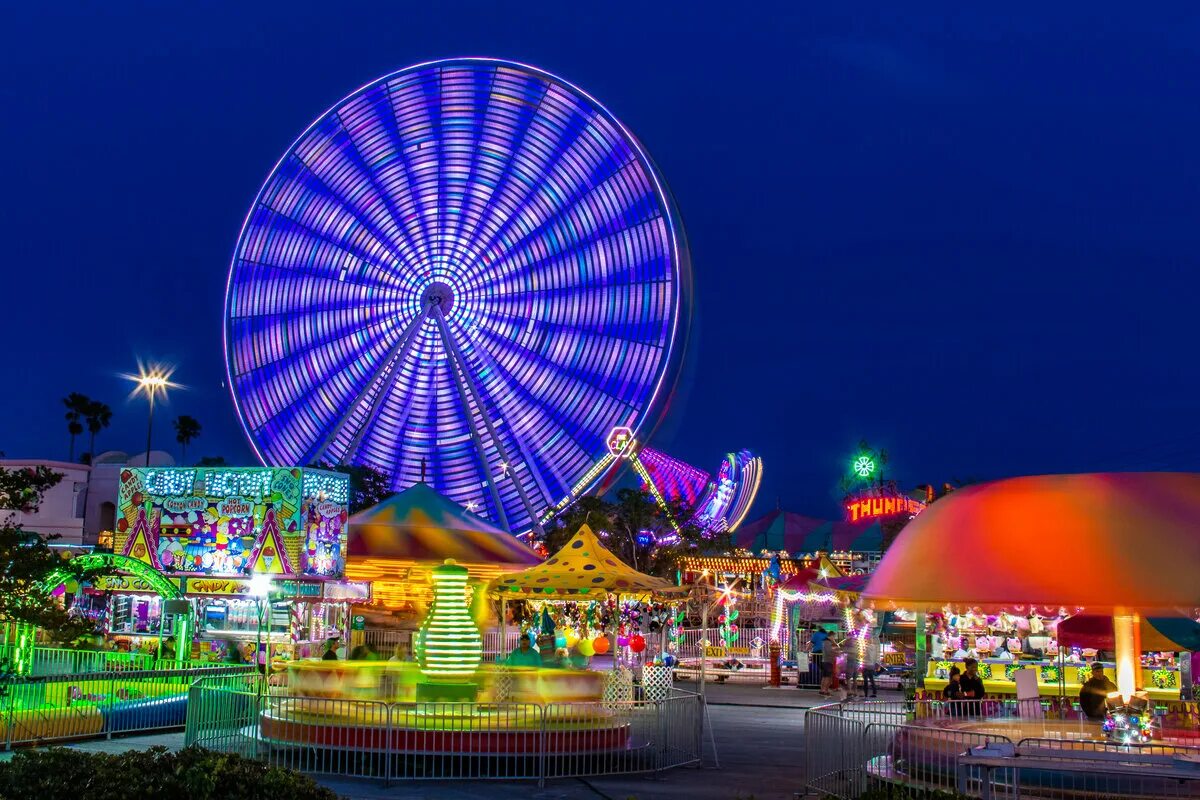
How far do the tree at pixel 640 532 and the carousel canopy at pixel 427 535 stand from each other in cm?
804

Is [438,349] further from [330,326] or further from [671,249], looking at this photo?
[671,249]

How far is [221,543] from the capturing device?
28.5 metres

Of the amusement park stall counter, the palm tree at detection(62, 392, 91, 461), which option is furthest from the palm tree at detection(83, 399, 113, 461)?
the amusement park stall counter

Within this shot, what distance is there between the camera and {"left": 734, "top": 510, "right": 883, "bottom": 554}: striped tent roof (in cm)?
8006

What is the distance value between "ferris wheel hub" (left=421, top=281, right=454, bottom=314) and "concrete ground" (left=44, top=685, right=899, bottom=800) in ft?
85.6

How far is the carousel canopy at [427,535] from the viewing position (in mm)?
35219

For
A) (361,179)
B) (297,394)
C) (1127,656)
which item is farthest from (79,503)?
(1127,656)

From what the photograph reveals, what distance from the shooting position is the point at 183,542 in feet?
93.8

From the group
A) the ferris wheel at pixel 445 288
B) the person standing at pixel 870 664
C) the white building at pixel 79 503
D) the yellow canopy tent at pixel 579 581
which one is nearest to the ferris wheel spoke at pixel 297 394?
the ferris wheel at pixel 445 288

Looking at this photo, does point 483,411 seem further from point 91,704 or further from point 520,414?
point 91,704

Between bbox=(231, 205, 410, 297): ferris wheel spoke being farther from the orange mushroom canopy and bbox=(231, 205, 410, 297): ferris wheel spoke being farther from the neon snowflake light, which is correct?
the neon snowflake light

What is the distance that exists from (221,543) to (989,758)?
21877mm

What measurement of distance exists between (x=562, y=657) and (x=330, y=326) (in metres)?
29.2

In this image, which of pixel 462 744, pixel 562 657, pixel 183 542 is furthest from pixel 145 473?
pixel 462 744
